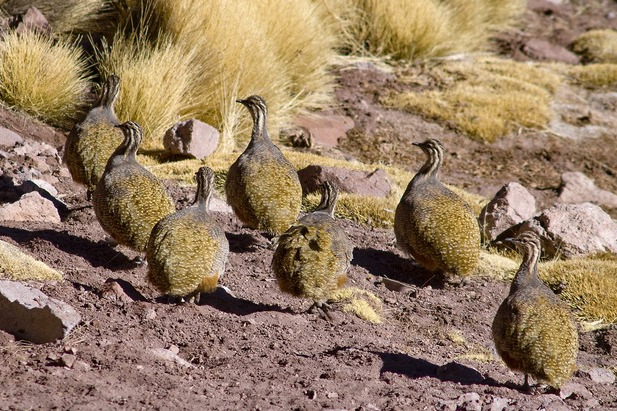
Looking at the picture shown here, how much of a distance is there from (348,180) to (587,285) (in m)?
3.11

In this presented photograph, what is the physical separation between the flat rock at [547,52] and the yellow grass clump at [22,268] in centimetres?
1551

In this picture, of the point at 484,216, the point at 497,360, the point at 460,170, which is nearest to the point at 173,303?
the point at 497,360

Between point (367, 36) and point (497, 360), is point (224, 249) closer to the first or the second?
point (497, 360)

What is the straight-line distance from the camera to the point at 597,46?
21312mm

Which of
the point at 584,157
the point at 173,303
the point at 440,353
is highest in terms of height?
the point at 173,303

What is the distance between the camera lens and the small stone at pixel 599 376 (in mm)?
7648

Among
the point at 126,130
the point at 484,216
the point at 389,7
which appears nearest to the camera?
the point at 126,130

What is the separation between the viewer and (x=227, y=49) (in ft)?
45.0

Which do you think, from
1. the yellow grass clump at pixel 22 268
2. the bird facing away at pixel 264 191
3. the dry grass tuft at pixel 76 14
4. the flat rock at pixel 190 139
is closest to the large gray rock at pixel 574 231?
the bird facing away at pixel 264 191

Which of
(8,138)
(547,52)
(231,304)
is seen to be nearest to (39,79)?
(8,138)

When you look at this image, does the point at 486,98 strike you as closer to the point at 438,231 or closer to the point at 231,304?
the point at 438,231

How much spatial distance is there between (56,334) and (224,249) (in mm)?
1755

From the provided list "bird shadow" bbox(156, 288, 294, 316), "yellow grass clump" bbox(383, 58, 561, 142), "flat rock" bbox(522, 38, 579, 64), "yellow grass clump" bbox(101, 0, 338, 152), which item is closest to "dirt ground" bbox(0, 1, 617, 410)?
"bird shadow" bbox(156, 288, 294, 316)

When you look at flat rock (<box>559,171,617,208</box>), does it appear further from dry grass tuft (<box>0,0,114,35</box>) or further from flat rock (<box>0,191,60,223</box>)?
flat rock (<box>0,191,60,223</box>)
